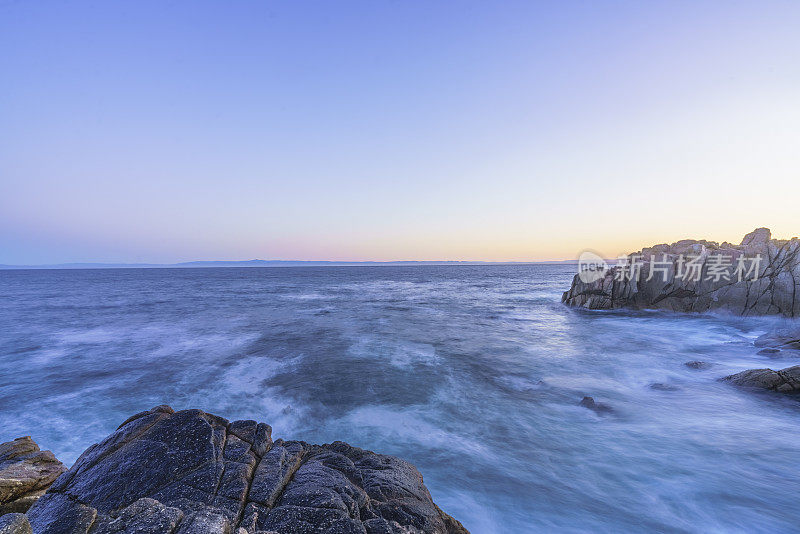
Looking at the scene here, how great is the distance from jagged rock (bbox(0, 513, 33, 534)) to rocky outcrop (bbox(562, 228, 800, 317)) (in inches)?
1738

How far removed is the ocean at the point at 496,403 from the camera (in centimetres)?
858

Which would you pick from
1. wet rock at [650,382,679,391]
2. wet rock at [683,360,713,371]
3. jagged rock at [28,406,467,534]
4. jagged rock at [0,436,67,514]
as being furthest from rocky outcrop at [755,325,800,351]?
jagged rock at [0,436,67,514]

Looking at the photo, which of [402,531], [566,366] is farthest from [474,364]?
[402,531]

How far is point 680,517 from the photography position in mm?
7875

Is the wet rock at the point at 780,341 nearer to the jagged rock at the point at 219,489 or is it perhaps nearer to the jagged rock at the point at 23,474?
the jagged rock at the point at 219,489

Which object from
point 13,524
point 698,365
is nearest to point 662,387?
point 698,365

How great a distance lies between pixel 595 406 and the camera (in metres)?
13.5

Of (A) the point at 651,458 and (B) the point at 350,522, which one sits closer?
(B) the point at 350,522

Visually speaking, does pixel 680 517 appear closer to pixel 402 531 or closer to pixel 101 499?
pixel 402 531

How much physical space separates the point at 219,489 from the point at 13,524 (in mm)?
2570

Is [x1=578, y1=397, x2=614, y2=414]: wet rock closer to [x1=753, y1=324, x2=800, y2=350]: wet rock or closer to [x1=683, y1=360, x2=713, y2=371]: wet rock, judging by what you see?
[x1=683, y1=360, x2=713, y2=371]: wet rock

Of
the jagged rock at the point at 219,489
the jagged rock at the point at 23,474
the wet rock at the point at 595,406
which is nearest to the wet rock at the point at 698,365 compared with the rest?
A: the wet rock at the point at 595,406

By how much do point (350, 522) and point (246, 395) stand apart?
12898mm

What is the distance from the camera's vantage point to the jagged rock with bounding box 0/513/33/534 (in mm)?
3000
